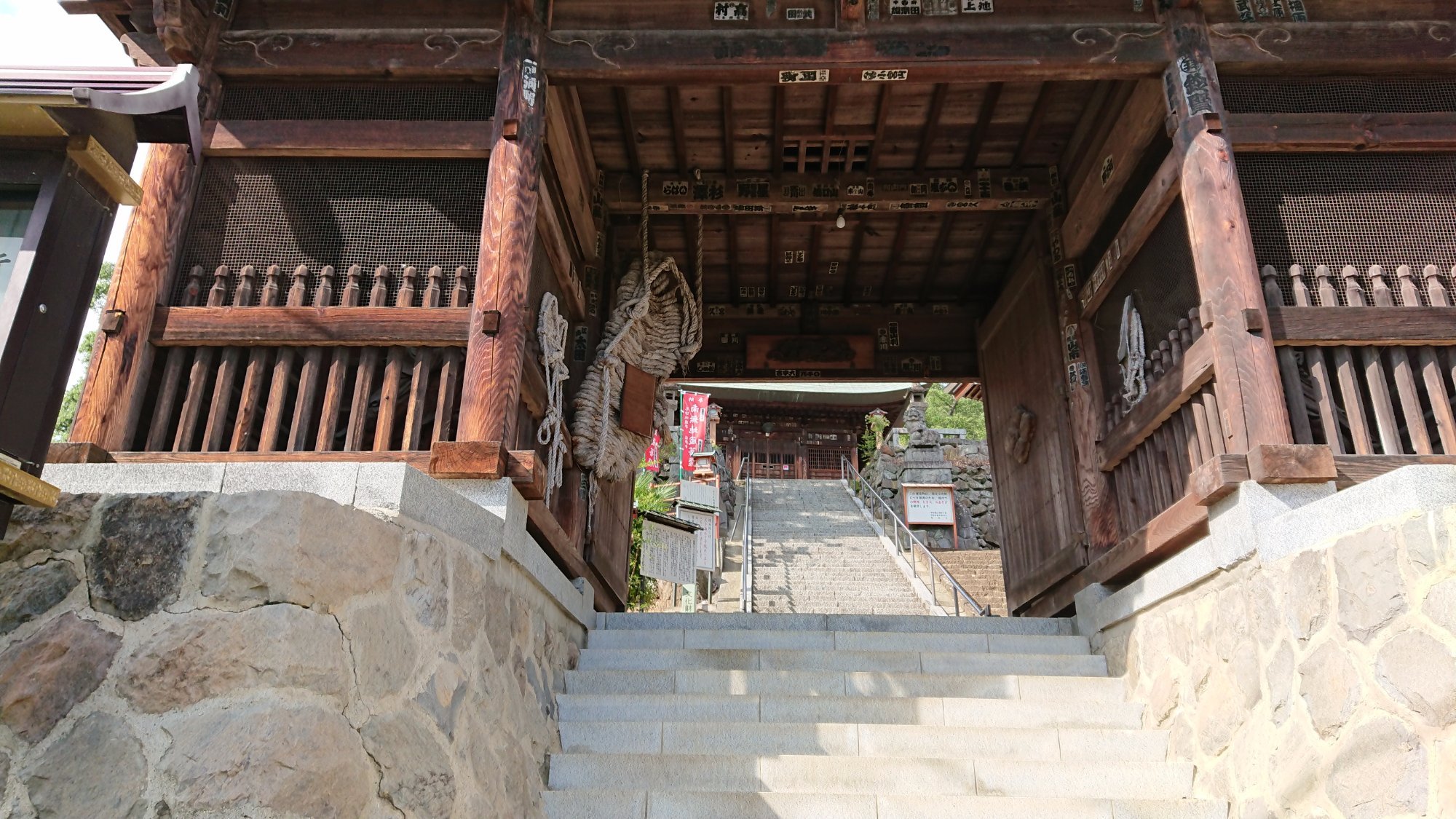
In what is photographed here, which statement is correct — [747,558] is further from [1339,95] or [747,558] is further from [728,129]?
[1339,95]

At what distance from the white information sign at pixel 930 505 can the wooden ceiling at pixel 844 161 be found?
48.3 ft

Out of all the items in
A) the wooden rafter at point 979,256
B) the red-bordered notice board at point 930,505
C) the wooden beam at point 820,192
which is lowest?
the wooden beam at point 820,192

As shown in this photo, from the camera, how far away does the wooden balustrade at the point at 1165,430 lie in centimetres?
514

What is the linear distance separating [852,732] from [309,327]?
349cm

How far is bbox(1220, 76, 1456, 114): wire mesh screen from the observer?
5.72 m

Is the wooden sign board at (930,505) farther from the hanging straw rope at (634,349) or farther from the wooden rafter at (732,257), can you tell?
the hanging straw rope at (634,349)

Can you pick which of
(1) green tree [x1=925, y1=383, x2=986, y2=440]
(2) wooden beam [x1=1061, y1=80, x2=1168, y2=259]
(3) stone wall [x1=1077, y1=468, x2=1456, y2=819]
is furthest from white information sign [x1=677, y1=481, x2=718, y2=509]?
(1) green tree [x1=925, y1=383, x2=986, y2=440]

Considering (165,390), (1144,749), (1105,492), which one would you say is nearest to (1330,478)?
(1144,749)

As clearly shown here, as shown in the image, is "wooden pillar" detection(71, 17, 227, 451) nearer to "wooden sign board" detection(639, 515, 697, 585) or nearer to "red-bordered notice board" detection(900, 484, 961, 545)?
"wooden sign board" detection(639, 515, 697, 585)

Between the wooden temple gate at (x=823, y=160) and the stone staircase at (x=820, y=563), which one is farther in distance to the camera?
the stone staircase at (x=820, y=563)

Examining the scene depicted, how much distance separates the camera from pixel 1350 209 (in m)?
5.50

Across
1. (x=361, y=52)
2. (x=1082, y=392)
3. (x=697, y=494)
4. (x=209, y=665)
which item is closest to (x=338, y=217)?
(x=361, y=52)

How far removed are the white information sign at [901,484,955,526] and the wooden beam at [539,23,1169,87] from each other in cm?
1860

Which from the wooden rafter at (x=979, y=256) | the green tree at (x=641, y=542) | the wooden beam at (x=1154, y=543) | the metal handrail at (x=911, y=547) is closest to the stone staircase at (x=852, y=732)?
the wooden beam at (x=1154, y=543)
